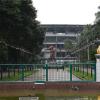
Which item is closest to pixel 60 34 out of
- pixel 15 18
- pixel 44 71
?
pixel 15 18

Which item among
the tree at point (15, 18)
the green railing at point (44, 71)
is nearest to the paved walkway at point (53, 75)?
the green railing at point (44, 71)

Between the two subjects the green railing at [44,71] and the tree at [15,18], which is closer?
the green railing at [44,71]

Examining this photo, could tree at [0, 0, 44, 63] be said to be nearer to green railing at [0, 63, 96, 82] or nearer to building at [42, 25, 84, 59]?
green railing at [0, 63, 96, 82]

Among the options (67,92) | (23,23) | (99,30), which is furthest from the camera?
(99,30)

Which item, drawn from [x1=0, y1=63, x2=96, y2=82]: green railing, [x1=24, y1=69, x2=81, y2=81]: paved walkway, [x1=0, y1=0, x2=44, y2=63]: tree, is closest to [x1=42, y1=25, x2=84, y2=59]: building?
[x1=0, y1=0, x2=44, y2=63]: tree

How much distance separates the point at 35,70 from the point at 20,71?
5.54ft

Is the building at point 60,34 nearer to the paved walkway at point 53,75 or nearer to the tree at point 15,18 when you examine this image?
the tree at point 15,18

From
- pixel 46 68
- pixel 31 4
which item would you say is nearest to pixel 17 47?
pixel 31 4

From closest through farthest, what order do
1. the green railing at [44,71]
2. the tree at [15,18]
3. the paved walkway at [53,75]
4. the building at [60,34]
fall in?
the green railing at [44,71] < the paved walkway at [53,75] < the tree at [15,18] < the building at [60,34]

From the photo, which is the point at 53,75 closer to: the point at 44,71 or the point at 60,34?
the point at 44,71

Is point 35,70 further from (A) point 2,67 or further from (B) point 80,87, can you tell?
(B) point 80,87

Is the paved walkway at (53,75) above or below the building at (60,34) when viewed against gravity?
below

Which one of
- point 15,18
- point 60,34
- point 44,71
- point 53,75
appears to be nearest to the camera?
point 44,71

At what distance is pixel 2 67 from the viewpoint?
81.9 ft
